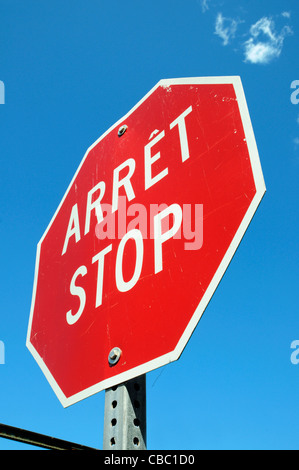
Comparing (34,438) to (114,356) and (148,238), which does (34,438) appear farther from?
(148,238)

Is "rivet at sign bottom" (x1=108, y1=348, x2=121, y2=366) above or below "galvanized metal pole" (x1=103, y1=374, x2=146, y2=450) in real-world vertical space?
above

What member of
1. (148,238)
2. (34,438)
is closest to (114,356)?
(148,238)

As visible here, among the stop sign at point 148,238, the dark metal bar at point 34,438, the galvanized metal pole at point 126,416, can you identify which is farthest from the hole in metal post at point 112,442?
the dark metal bar at point 34,438

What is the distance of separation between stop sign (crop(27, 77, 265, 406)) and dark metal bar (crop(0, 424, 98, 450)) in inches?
25.7

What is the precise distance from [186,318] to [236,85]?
31.2 inches

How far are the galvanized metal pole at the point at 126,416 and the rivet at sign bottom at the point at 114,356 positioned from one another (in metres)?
0.07

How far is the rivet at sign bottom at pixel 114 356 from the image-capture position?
51.8 inches

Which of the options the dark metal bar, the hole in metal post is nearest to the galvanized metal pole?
the hole in metal post

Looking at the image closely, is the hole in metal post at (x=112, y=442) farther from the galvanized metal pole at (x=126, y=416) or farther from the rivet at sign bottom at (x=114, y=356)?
the rivet at sign bottom at (x=114, y=356)

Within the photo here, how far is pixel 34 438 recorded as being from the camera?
2.33 metres

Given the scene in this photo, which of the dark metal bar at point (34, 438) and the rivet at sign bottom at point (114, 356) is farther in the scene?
the dark metal bar at point (34, 438)

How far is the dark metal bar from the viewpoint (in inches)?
85.5

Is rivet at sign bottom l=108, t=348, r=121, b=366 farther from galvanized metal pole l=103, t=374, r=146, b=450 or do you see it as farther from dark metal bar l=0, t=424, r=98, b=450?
dark metal bar l=0, t=424, r=98, b=450
